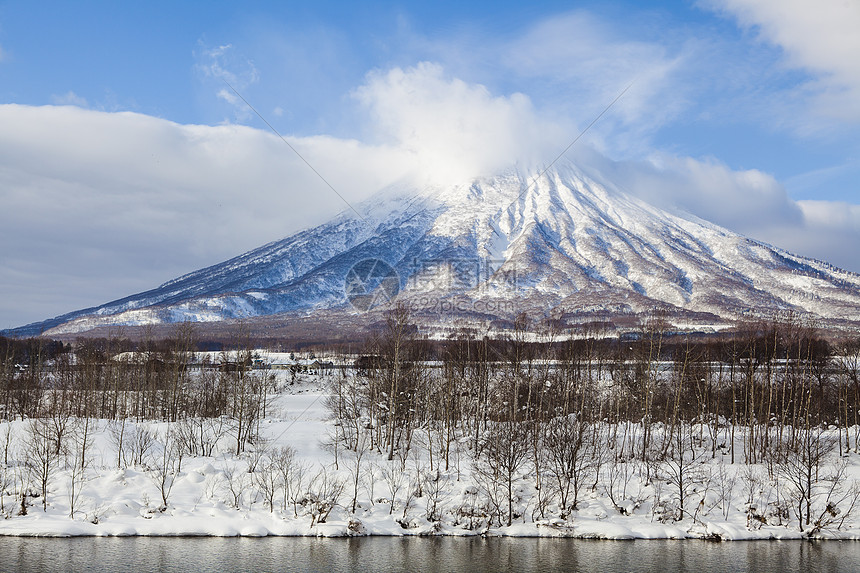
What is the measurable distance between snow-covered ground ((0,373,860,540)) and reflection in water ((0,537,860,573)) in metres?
1.07

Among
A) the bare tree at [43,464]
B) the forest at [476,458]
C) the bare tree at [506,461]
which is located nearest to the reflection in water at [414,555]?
the forest at [476,458]

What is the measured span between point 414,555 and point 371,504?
6666 mm

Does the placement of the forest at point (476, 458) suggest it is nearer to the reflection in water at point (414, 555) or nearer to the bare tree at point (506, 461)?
the bare tree at point (506, 461)

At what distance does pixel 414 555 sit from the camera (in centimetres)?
3089

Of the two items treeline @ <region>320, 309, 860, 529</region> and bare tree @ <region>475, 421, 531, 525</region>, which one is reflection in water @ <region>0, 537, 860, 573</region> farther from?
bare tree @ <region>475, 421, 531, 525</region>

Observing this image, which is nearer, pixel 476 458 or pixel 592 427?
pixel 476 458

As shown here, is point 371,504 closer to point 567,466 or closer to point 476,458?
point 476,458

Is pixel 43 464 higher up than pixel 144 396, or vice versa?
pixel 144 396

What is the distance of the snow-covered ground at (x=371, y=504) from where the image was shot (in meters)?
34.4

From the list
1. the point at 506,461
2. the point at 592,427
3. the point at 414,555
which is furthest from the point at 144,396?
the point at 592,427

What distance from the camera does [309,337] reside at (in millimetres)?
182875

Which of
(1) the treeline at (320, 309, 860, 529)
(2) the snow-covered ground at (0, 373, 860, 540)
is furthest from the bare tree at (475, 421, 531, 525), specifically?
(2) the snow-covered ground at (0, 373, 860, 540)

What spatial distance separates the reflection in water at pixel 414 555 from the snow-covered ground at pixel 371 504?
1066 mm

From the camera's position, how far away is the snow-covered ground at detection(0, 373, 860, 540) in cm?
3441
